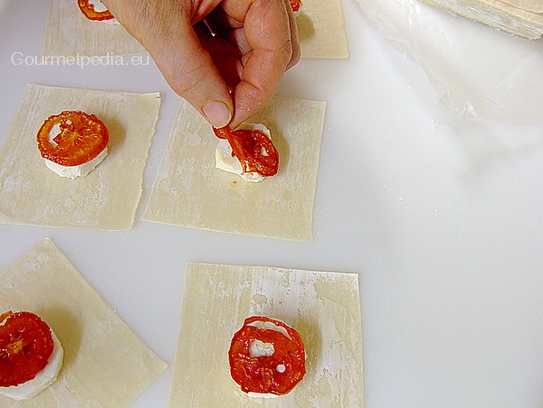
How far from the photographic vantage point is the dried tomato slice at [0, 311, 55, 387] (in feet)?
3.79

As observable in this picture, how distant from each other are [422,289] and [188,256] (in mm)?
636

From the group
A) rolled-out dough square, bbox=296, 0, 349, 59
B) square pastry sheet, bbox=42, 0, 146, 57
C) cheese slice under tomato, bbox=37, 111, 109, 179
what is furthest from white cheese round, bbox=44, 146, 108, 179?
rolled-out dough square, bbox=296, 0, 349, 59

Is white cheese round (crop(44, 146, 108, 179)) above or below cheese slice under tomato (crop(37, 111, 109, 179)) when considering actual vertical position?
below

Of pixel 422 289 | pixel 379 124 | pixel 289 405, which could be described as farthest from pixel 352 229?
pixel 289 405

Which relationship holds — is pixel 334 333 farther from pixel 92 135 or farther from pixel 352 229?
pixel 92 135

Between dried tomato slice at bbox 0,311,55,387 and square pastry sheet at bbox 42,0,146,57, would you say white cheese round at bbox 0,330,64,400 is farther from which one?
square pastry sheet at bbox 42,0,146,57

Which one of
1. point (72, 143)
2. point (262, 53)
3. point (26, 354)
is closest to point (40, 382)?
point (26, 354)

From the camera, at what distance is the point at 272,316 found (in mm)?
1328

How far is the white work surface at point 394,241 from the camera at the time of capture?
1.35 meters

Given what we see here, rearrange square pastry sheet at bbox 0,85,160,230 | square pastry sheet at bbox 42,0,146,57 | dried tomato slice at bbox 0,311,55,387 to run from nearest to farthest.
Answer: dried tomato slice at bbox 0,311,55,387, square pastry sheet at bbox 0,85,160,230, square pastry sheet at bbox 42,0,146,57

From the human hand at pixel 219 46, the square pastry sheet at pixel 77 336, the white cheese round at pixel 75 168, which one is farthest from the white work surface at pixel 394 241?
the human hand at pixel 219 46

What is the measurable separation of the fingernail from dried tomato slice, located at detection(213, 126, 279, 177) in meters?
0.14

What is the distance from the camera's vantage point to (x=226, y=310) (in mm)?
1333

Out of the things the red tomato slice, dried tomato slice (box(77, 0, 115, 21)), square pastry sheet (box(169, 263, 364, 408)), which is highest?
dried tomato slice (box(77, 0, 115, 21))
